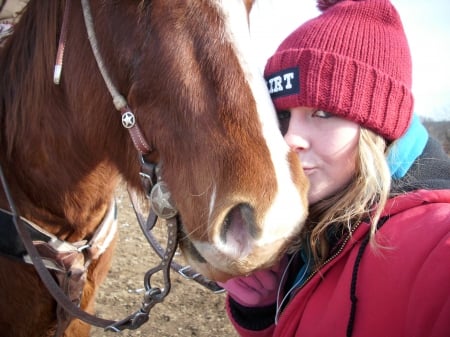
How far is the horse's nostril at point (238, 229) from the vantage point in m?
1.16

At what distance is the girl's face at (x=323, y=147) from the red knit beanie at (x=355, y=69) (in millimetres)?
42

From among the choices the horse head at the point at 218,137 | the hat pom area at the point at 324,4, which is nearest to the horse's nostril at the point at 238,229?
the horse head at the point at 218,137

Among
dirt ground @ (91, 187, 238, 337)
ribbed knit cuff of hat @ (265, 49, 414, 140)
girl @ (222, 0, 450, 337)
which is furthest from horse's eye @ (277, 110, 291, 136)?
dirt ground @ (91, 187, 238, 337)

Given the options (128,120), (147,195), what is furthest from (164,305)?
(128,120)

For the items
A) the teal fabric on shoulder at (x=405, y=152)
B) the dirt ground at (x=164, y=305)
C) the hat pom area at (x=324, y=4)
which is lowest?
the dirt ground at (x=164, y=305)

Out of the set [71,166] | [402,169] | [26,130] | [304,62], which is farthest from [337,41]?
[26,130]

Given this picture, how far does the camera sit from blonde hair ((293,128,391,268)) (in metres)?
1.28

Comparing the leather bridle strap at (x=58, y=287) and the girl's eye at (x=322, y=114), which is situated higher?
the girl's eye at (x=322, y=114)

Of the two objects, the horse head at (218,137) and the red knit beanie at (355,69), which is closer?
the horse head at (218,137)

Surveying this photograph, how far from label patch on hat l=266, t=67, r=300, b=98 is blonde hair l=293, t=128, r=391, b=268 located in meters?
0.27

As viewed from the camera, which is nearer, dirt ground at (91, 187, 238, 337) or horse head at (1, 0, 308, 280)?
horse head at (1, 0, 308, 280)

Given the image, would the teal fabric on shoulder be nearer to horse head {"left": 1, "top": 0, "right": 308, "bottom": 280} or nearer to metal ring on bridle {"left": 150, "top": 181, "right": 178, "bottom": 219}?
horse head {"left": 1, "top": 0, "right": 308, "bottom": 280}

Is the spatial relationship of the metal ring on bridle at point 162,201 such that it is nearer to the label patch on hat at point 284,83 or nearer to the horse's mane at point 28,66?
the label patch on hat at point 284,83

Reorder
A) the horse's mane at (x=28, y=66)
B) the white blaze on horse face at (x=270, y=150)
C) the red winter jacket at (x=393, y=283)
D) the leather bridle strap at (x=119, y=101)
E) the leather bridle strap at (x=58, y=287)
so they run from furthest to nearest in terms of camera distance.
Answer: the leather bridle strap at (x=58, y=287) < the horse's mane at (x=28, y=66) < the leather bridle strap at (x=119, y=101) < the white blaze on horse face at (x=270, y=150) < the red winter jacket at (x=393, y=283)
